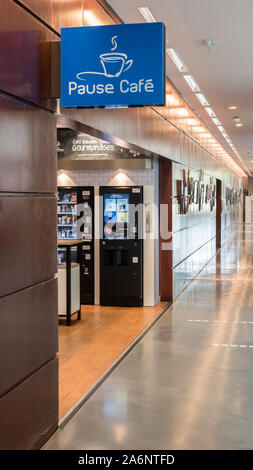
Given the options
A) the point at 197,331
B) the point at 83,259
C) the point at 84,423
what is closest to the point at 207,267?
the point at 83,259

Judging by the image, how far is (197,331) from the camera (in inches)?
302

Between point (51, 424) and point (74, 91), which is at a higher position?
point (74, 91)

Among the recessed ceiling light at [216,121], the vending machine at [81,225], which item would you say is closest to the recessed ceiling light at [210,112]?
the recessed ceiling light at [216,121]

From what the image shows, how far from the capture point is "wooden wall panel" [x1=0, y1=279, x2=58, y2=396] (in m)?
3.46

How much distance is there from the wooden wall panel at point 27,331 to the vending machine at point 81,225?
5133 mm

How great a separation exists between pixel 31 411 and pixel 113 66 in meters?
2.33

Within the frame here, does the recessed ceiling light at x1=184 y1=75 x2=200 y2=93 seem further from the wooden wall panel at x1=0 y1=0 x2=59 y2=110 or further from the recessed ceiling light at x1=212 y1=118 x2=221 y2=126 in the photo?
the wooden wall panel at x1=0 y1=0 x2=59 y2=110

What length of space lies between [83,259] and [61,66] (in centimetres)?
581

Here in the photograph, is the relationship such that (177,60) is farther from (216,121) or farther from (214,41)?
(216,121)

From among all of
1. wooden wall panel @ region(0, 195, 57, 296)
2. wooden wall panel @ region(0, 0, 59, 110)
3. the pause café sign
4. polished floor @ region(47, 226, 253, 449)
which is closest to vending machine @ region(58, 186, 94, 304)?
polished floor @ region(47, 226, 253, 449)

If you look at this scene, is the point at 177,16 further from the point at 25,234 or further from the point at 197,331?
the point at 197,331

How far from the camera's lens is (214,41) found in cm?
667

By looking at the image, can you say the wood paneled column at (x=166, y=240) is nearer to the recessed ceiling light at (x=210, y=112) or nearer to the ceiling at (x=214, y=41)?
the ceiling at (x=214, y=41)

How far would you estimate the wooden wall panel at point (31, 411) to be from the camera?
3.50m
